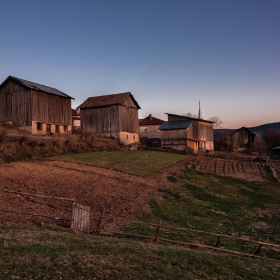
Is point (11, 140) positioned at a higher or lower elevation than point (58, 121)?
lower

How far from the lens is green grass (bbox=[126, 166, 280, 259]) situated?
47.7 ft

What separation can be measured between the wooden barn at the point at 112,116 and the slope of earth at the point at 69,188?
2331 cm

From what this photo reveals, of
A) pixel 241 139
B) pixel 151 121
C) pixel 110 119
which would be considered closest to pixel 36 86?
pixel 110 119

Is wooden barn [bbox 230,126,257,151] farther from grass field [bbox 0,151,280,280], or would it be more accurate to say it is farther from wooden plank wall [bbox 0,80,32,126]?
grass field [bbox 0,151,280,280]

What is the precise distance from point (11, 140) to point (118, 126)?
23.4m

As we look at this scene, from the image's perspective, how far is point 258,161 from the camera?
48.4m

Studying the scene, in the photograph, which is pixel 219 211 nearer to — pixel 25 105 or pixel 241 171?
pixel 241 171

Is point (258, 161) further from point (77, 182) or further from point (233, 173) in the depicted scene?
point (77, 182)

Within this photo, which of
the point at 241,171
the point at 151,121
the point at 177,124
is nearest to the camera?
the point at 241,171

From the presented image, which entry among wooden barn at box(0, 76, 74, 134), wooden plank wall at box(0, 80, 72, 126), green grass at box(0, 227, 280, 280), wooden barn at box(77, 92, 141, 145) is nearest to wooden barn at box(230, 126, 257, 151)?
wooden barn at box(77, 92, 141, 145)

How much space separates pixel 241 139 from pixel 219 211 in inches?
2369

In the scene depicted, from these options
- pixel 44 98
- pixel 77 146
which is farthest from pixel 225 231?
pixel 44 98

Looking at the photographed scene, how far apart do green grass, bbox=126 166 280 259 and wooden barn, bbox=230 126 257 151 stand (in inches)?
1821

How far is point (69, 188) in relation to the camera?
1947 centimetres
